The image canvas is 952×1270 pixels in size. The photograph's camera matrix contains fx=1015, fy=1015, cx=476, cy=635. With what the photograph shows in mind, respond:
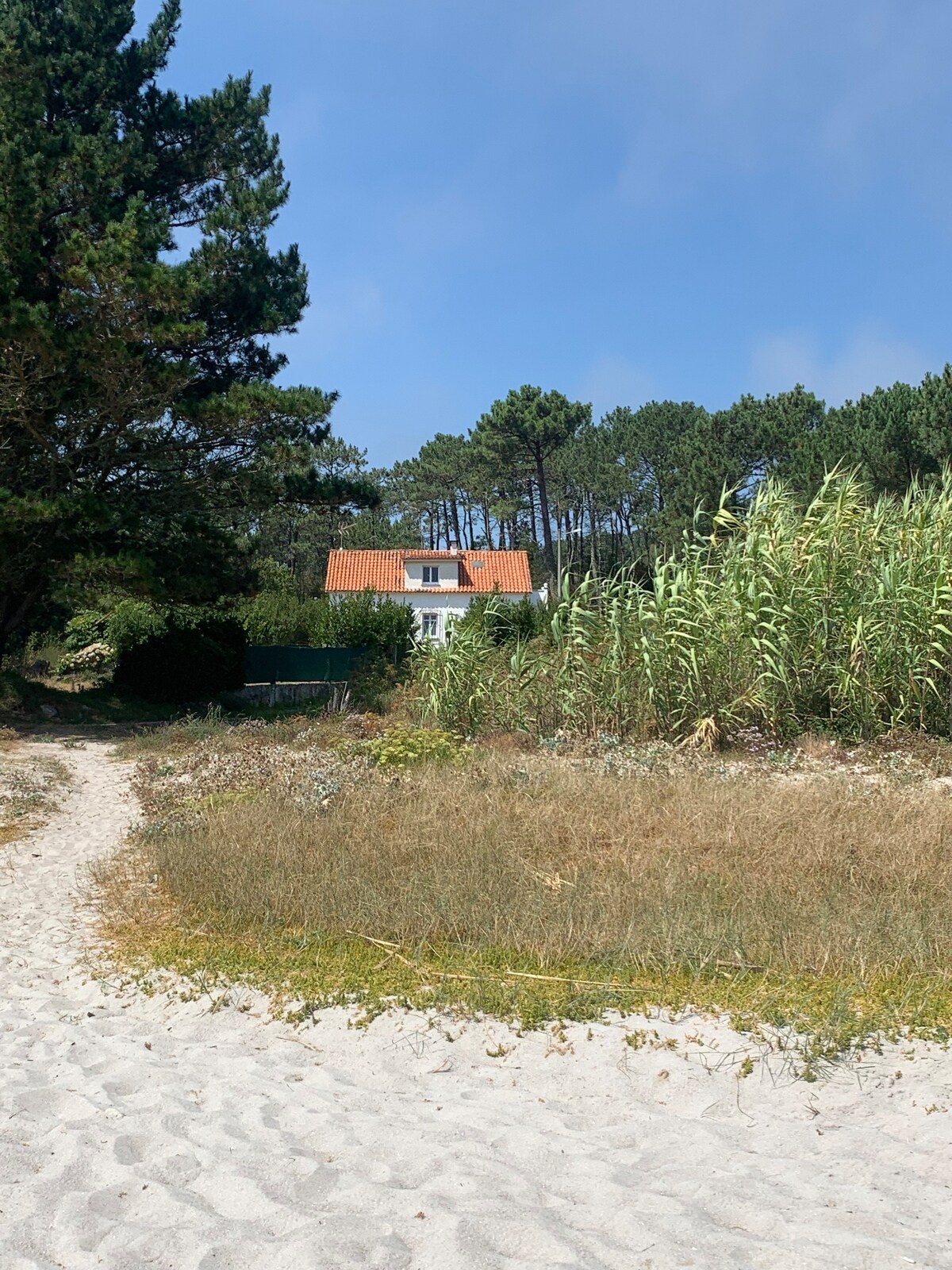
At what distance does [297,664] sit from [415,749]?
56.2ft

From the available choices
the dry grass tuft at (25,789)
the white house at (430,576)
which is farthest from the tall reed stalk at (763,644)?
the white house at (430,576)

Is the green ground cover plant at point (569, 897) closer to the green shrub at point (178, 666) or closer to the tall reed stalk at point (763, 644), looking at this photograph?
the tall reed stalk at point (763, 644)

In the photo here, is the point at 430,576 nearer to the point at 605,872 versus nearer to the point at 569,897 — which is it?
the point at 605,872

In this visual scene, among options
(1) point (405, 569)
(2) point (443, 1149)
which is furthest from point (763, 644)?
(1) point (405, 569)

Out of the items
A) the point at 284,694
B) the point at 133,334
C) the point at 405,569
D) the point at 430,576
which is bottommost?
the point at 284,694

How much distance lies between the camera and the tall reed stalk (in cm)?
1023

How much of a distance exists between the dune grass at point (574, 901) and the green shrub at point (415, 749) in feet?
6.09

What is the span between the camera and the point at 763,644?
10336 mm

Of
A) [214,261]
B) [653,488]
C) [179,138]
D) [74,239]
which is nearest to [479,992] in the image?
[74,239]

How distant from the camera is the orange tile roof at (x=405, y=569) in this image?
4966cm

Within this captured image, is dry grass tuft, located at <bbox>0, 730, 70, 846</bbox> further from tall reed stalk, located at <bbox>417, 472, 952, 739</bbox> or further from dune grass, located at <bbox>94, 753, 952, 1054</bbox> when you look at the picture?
tall reed stalk, located at <bbox>417, 472, 952, 739</bbox>

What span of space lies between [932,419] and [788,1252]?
25.6 meters

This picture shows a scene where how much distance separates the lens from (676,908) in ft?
→ 17.1

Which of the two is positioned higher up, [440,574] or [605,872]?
[440,574]
